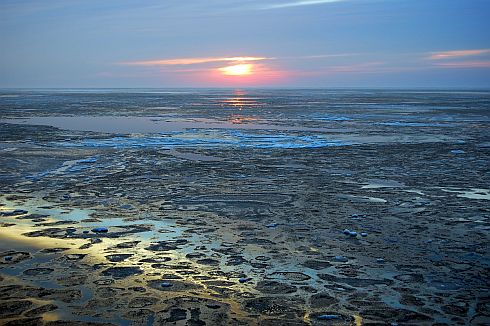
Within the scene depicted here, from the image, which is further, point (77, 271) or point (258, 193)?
point (258, 193)

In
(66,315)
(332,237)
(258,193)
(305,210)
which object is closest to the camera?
(66,315)

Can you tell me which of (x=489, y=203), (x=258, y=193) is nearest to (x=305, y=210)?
(x=258, y=193)

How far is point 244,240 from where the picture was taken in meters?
7.18

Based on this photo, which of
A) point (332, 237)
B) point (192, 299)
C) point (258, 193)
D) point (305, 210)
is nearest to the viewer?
point (192, 299)

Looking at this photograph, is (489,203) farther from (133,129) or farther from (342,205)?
(133,129)

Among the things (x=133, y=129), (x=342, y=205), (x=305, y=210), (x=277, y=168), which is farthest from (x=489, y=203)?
(x=133, y=129)

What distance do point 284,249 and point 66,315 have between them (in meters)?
3.00

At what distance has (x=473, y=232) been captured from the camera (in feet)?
24.8

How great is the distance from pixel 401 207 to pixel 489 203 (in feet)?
5.55

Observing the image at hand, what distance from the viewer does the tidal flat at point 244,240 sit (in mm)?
4930

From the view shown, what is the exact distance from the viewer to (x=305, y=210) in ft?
29.3

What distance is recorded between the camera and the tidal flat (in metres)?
4.93

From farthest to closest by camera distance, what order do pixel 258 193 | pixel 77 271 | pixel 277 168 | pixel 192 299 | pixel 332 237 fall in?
pixel 277 168 → pixel 258 193 → pixel 332 237 → pixel 77 271 → pixel 192 299

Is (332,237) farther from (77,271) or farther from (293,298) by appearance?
(77,271)
